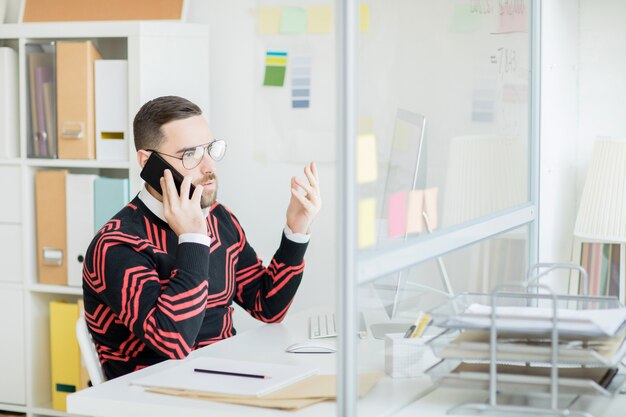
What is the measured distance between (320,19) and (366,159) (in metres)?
2.18

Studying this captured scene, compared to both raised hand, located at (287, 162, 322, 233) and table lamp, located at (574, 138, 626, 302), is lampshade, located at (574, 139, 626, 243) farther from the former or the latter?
raised hand, located at (287, 162, 322, 233)

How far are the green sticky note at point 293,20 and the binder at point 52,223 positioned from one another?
98cm

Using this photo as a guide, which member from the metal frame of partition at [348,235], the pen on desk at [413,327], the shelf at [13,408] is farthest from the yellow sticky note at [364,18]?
the shelf at [13,408]

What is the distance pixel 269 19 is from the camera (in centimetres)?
355

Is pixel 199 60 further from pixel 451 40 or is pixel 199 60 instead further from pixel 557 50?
pixel 451 40

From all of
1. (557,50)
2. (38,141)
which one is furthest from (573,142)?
(38,141)

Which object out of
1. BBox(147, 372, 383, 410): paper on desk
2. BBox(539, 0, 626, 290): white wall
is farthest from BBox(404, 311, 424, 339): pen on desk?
BBox(539, 0, 626, 290): white wall

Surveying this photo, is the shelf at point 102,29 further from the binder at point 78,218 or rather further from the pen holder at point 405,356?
the pen holder at point 405,356

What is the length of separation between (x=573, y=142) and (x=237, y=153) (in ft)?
4.18

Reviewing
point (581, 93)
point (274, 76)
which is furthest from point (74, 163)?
point (581, 93)

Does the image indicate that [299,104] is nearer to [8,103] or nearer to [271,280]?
[8,103]

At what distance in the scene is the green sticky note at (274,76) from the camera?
3535mm

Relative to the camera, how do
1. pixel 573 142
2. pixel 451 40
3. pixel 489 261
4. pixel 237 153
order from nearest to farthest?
pixel 451 40, pixel 489 261, pixel 573 142, pixel 237 153

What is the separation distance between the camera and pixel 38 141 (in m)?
3.54
